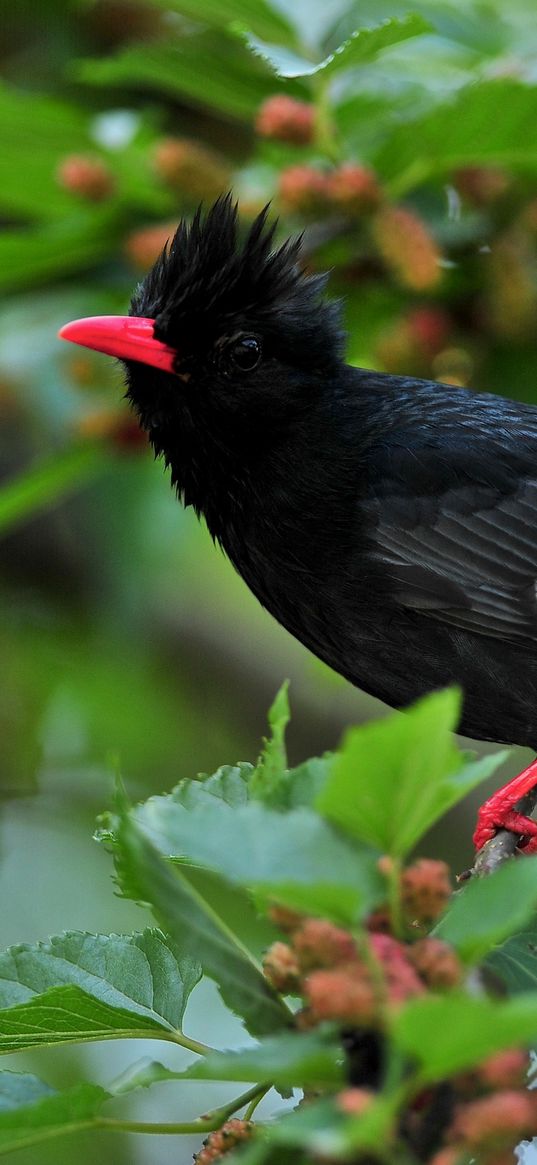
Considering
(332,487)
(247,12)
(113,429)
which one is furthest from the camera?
(113,429)

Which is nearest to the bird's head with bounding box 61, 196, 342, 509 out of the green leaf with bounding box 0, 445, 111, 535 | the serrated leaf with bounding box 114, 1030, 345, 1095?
the green leaf with bounding box 0, 445, 111, 535

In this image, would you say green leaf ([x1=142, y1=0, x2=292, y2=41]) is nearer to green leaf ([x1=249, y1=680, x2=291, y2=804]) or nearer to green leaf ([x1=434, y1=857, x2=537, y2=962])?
green leaf ([x1=249, y1=680, x2=291, y2=804])

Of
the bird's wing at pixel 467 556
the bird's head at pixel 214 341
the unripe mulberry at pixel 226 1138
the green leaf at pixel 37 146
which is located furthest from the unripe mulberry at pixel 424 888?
the green leaf at pixel 37 146

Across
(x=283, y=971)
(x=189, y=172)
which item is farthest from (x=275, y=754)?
(x=189, y=172)

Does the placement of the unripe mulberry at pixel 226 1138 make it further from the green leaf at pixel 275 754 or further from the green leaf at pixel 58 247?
the green leaf at pixel 58 247

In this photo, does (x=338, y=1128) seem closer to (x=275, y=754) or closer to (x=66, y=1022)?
(x=275, y=754)

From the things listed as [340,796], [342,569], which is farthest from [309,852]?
[342,569]

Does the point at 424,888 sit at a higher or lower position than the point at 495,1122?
higher
